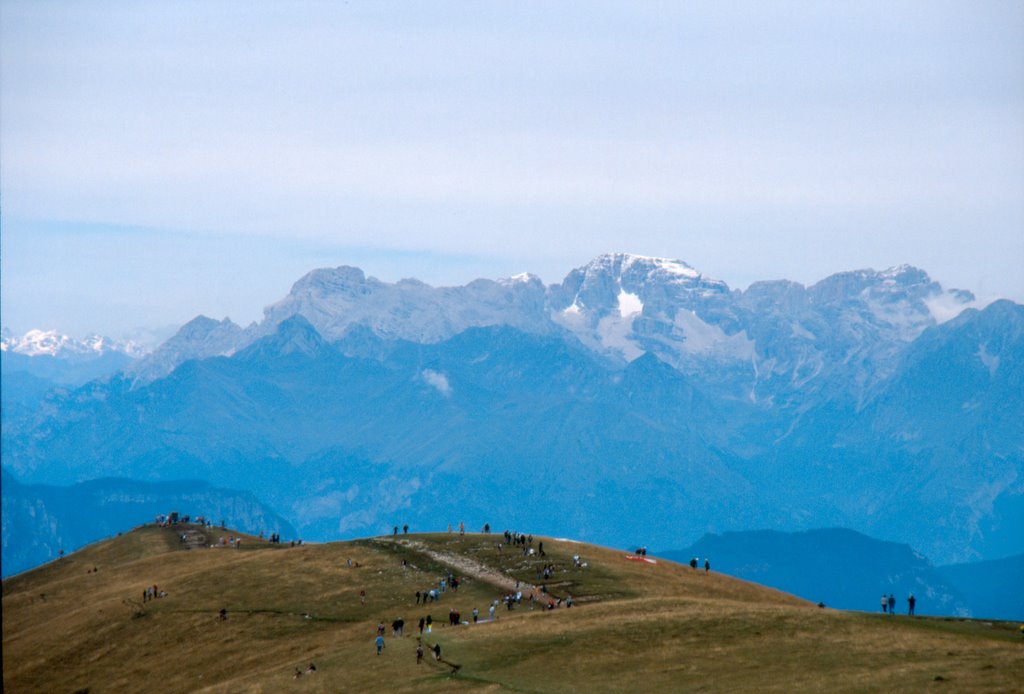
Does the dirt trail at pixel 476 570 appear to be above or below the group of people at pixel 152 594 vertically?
above

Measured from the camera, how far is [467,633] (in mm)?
125062

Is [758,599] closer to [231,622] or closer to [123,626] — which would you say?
[231,622]

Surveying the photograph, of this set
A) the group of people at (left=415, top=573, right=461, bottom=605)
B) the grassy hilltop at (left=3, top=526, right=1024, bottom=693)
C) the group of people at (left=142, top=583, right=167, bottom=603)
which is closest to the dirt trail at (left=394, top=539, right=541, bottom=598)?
the grassy hilltop at (left=3, top=526, right=1024, bottom=693)

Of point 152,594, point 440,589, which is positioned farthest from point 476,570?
point 152,594

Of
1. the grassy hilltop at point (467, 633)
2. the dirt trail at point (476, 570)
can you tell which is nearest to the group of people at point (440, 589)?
the grassy hilltop at point (467, 633)

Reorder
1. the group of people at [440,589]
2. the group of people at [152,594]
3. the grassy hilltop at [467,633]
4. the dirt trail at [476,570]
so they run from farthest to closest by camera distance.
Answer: the group of people at [152,594] → the dirt trail at [476,570] → the group of people at [440,589] → the grassy hilltop at [467,633]

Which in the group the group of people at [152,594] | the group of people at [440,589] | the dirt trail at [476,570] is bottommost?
the group of people at [152,594]

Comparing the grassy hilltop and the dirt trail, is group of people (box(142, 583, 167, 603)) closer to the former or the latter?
the grassy hilltop

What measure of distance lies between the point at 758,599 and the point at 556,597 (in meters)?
27.3

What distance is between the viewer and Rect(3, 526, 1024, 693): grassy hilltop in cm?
9950

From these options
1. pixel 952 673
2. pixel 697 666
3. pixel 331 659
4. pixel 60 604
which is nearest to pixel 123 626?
pixel 60 604

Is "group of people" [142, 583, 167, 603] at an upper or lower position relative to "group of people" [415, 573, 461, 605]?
lower

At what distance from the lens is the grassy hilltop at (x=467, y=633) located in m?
99.5

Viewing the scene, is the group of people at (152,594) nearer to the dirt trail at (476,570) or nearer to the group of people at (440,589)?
the dirt trail at (476,570)
